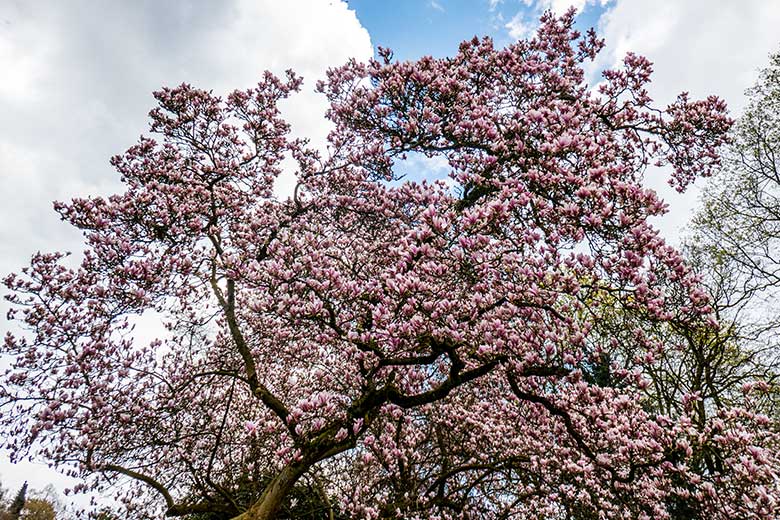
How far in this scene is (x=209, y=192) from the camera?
33.8 feet

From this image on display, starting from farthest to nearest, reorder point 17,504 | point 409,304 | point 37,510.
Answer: point 37,510 < point 17,504 < point 409,304

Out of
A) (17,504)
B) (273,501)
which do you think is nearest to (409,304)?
(273,501)

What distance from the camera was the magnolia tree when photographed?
18.3ft

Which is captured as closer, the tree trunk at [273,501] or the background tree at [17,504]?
the tree trunk at [273,501]

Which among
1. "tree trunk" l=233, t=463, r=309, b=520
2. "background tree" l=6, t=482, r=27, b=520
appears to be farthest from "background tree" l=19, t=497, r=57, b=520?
"tree trunk" l=233, t=463, r=309, b=520

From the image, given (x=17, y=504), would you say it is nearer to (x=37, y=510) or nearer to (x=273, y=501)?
(x=37, y=510)

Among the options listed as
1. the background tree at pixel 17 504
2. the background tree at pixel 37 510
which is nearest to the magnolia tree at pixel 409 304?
the background tree at pixel 17 504

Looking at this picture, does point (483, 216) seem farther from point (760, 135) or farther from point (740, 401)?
point (760, 135)

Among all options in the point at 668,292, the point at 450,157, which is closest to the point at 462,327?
the point at 668,292

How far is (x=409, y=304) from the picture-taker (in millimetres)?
5387

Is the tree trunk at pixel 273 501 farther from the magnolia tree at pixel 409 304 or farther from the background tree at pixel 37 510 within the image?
the background tree at pixel 37 510

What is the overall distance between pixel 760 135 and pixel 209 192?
63.2ft

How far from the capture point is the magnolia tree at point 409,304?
5574mm

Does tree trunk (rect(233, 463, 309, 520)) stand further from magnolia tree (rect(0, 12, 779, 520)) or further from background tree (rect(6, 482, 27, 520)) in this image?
background tree (rect(6, 482, 27, 520))
